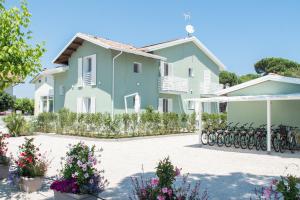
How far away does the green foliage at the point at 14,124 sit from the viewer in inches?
719

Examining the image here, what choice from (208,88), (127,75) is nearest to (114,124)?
(127,75)

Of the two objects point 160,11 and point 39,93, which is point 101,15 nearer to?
point 160,11


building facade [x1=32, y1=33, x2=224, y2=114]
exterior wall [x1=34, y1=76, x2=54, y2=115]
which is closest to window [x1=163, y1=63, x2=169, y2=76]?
building facade [x1=32, y1=33, x2=224, y2=114]

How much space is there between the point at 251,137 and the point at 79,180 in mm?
9715

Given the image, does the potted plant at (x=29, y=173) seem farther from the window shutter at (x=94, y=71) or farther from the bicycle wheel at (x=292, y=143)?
the window shutter at (x=94, y=71)

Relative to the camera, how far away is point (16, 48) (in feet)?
19.5

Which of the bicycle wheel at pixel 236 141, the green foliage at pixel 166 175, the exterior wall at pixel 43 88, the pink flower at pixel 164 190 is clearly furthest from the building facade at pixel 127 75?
the pink flower at pixel 164 190

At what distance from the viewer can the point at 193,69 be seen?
2714cm

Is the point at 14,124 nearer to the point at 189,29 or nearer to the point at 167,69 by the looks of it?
the point at 167,69

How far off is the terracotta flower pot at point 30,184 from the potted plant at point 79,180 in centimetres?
110

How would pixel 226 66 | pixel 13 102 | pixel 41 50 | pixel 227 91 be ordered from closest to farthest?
1. pixel 41 50
2. pixel 227 91
3. pixel 226 66
4. pixel 13 102

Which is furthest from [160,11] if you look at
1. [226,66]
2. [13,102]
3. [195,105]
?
[13,102]

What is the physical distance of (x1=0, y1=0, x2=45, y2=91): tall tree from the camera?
5.85m

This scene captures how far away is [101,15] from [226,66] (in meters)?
20.8
